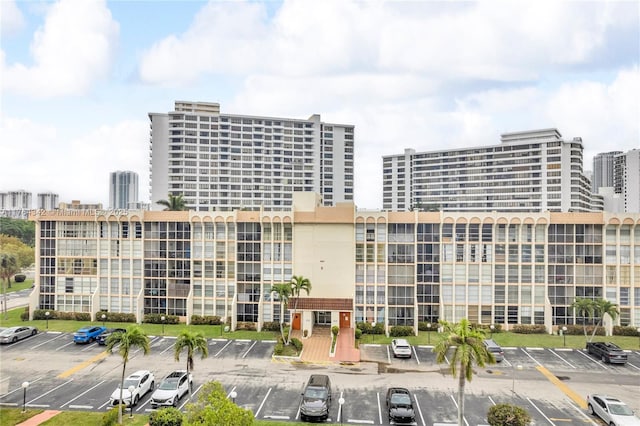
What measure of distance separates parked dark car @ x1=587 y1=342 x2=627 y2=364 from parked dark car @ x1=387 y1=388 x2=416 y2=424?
25673mm

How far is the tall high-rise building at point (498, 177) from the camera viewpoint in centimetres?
13212

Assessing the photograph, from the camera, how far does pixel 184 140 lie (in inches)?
5030

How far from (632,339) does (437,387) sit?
105 ft

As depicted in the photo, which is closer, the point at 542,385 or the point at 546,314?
the point at 542,385

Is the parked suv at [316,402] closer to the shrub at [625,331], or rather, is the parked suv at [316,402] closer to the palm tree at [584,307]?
the palm tree at [584,307]

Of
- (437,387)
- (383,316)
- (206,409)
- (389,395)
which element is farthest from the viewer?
(383,316)

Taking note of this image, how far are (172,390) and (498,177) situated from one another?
130634 mm

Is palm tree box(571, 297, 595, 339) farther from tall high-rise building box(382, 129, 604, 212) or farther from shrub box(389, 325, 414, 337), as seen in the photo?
tall high-rise building box(382, 129, 604, 212)

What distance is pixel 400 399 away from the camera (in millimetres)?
32594

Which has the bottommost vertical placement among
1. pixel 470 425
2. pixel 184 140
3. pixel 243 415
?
pixel 470 425

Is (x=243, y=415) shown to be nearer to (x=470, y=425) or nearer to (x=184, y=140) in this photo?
(x=470, y=425)

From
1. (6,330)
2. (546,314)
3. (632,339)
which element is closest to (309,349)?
(546,314)

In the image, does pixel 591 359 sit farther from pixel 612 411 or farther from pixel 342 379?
pixel 342 379

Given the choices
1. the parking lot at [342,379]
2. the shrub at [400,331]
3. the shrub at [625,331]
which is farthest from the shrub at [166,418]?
the shrub at [625,331]
